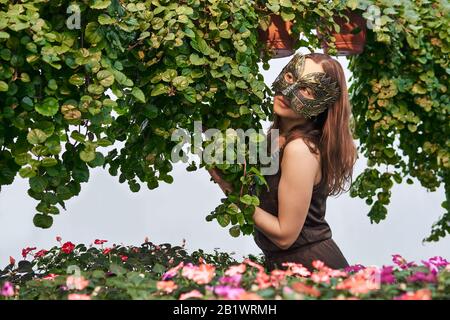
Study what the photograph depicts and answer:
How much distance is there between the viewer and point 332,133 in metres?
2.82

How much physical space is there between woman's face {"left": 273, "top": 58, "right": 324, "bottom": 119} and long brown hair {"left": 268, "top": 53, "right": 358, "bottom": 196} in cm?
3

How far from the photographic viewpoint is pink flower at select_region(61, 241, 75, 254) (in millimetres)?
3305

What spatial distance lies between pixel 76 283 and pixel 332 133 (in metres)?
1.38

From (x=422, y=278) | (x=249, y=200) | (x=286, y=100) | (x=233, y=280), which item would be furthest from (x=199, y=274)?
(x=286, y=100)

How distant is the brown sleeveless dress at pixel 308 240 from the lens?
282cm

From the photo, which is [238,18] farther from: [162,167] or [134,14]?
[162,167]

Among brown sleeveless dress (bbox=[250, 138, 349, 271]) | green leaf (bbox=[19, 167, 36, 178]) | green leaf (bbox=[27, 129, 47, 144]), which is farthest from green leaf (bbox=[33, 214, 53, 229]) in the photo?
brown sleeveless dress (bbox=[250, 138, 349, 271])

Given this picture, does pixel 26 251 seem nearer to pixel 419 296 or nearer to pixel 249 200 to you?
pixel 249 200

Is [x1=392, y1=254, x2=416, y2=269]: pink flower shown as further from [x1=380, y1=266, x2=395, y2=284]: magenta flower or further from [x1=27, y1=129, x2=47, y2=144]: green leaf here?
[x1=27, y1=129, x2=47, y2=144]: green leaf

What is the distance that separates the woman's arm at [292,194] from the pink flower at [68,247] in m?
1.11
